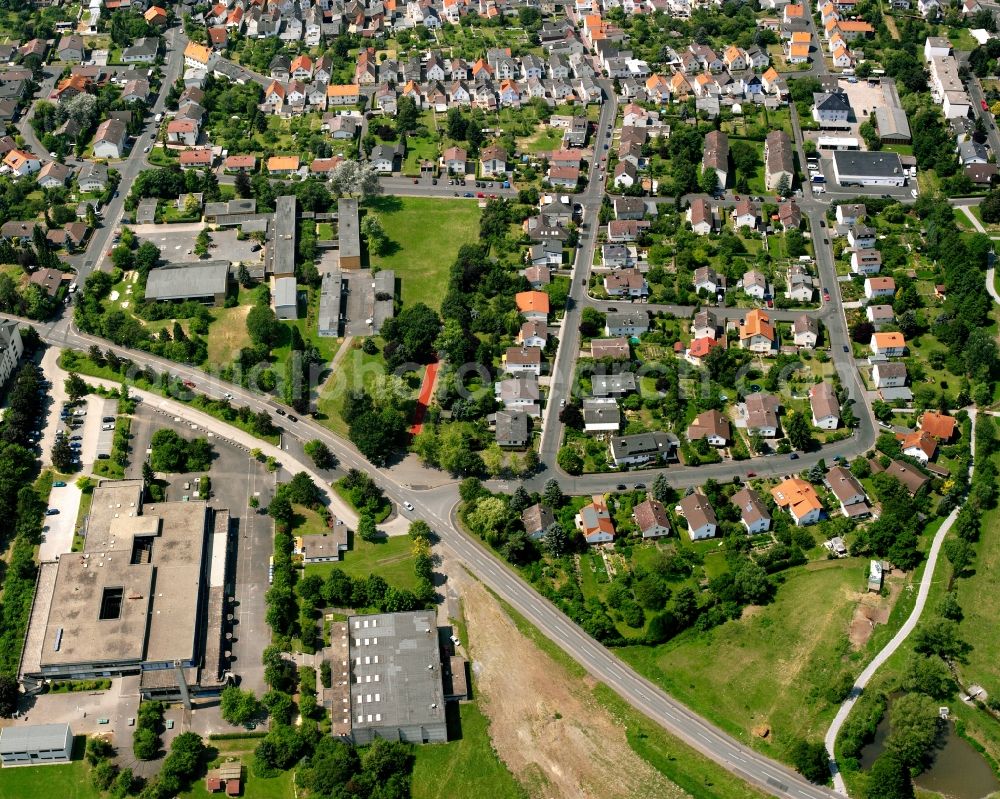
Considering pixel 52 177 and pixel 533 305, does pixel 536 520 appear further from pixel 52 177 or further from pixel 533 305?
pixel 52 177

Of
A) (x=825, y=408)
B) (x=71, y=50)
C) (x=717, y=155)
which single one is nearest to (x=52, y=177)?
(x=71, y=50)

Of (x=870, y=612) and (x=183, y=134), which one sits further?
(x=183, y=134)

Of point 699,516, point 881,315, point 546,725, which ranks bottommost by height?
point 546,725

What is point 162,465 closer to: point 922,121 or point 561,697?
point 561,697

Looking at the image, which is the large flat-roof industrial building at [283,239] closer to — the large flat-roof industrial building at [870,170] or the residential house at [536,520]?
the residential house at [536,520]

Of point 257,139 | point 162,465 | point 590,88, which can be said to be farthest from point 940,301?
point 257,139
